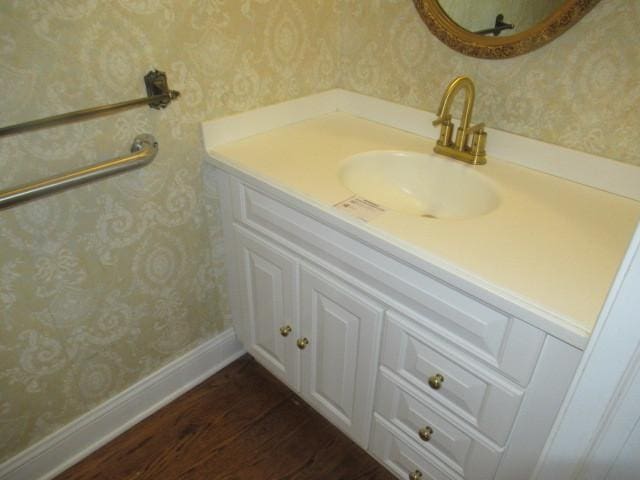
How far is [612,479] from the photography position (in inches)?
22.6

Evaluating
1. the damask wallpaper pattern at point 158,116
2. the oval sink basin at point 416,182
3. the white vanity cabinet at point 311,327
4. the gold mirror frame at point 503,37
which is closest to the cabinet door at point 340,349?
the white vanity cabinet at point 311,327

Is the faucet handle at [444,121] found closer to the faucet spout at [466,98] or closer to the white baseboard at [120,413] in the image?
the faucet spout at [466,98]

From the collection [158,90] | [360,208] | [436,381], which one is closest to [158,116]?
[158,90]

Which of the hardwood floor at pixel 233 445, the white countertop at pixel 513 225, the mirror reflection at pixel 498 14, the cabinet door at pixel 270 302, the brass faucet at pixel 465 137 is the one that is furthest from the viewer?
the hardwood floor at pixel 233 445

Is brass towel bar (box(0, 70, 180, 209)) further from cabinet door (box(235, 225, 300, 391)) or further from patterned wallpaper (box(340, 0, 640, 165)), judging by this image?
patterned wallpaper (box(340, 0, 640, 165))

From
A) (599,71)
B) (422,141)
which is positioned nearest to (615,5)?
(599,71)

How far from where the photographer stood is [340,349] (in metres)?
1.14

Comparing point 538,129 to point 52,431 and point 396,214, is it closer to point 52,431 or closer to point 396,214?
point 396,214

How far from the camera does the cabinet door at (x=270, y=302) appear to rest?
1.20 metres

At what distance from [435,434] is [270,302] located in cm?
57

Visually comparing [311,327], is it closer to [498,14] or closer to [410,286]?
[410,286]

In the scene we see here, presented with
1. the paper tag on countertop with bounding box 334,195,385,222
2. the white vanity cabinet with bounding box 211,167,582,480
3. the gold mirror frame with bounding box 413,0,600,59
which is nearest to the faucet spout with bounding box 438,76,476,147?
the gold mirror frame with bounding box 413,0,600,59

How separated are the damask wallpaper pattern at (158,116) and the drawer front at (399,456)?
2.23 feet

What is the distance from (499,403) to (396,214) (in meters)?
0.41
